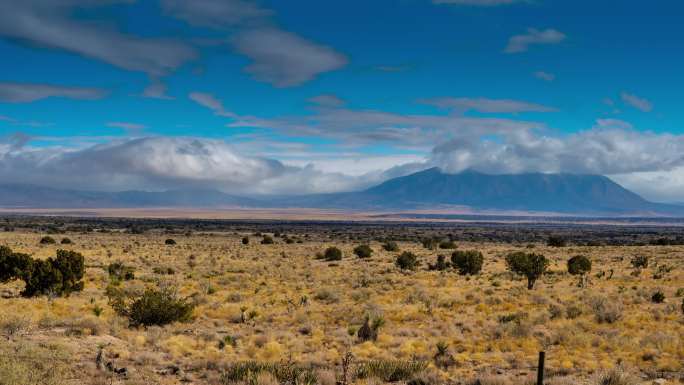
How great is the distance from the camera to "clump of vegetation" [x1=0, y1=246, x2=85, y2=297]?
24188 millimetres

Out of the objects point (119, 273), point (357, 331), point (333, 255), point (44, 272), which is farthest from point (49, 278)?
point (333, 255)

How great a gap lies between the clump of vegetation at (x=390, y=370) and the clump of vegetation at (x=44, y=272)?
16746 millimetres

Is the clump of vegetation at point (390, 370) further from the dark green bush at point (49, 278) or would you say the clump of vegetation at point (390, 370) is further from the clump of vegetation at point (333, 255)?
the clump of vegetation at point (333, 255)

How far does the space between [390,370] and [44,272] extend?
17.9m

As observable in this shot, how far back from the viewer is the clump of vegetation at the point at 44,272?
79.4 feet

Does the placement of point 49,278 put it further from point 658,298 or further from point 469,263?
point 658,298

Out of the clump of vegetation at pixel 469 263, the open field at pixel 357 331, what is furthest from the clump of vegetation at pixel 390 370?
the clump of vegetation at pixel 469 263

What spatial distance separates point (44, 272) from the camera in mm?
24250

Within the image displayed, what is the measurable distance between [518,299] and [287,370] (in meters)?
16.4

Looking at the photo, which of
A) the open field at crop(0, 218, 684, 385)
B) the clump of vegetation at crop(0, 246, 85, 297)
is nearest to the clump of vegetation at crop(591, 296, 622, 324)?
the open field at crop(0, 218, 684, 385)

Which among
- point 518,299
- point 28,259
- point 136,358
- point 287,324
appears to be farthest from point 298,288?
point 136,358

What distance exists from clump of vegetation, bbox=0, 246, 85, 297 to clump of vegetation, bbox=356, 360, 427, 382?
16.7 meters

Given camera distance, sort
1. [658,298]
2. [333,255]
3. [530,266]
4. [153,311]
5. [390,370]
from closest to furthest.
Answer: [390,370] < [153,311] < [658,298] < [530,266] < [333,255]

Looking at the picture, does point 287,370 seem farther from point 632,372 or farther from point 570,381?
point 632,372
